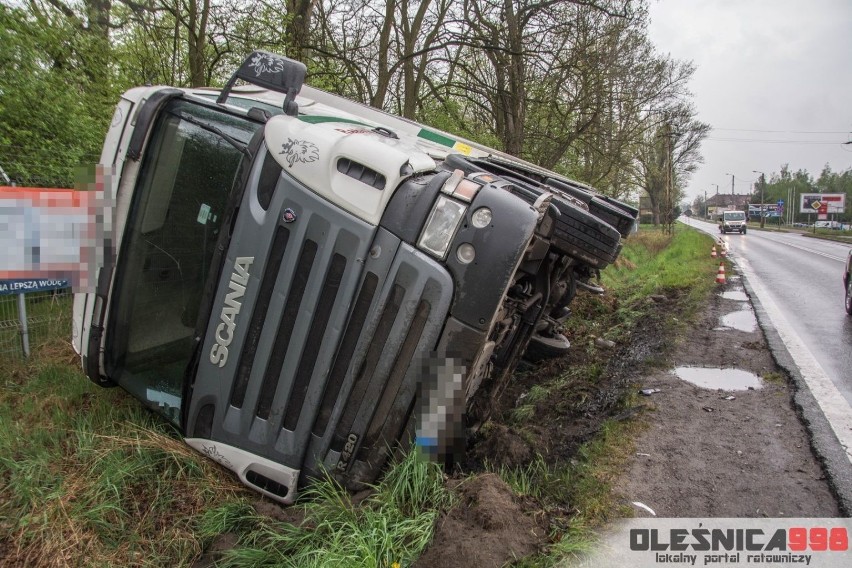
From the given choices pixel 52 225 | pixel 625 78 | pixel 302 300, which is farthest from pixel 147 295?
pixel 625 78

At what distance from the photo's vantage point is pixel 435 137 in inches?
197

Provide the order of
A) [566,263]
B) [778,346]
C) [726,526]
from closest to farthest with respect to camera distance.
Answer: [726,526], [566,263], [778,346]

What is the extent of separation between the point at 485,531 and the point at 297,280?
4.61 ft

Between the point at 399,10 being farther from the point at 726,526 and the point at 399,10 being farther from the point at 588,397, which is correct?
the point at 726,526

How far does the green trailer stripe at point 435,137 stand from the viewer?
492 centimetres

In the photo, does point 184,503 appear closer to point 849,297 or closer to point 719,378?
point 719,378

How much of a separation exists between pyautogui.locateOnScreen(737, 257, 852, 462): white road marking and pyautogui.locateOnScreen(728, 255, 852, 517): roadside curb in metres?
0.04

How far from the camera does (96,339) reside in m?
3.11

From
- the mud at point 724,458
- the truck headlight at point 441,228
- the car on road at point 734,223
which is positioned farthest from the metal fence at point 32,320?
the car on road at point 734,223

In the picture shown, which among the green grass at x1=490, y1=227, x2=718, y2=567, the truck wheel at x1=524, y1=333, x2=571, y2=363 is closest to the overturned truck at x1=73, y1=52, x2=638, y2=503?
the green grass at x1=490, y1=227, x2=718, y2=567

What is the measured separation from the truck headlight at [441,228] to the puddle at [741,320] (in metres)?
5.17

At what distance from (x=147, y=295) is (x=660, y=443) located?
3.02 m

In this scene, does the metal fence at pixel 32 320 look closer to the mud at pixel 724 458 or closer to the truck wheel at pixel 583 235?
the truck wheel at pixel 583 235

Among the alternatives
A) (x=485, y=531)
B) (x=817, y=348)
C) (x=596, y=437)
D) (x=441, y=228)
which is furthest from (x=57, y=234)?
(x=817, y=348)
